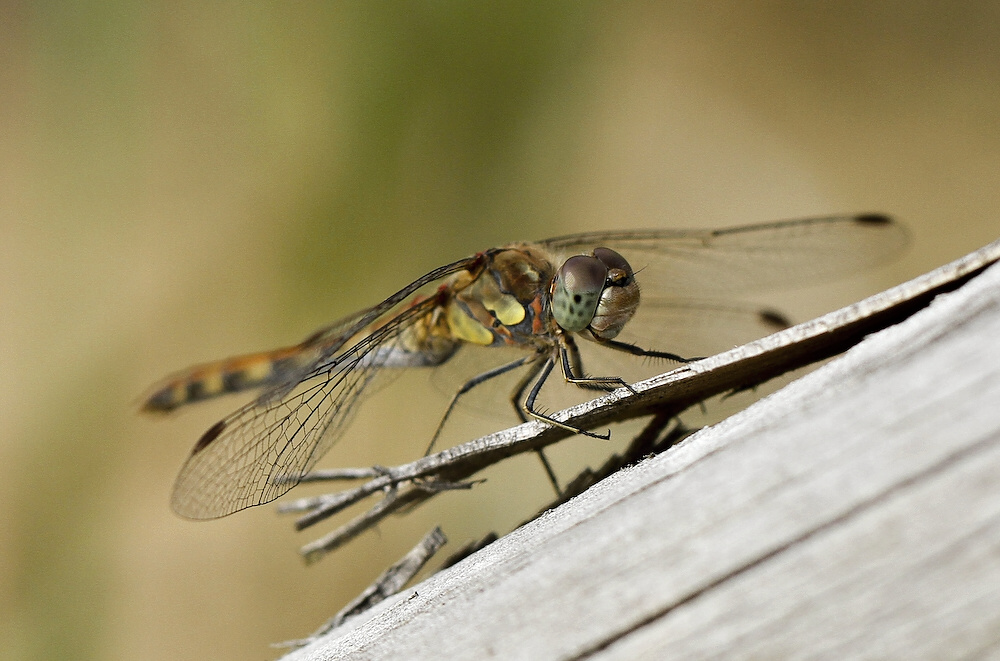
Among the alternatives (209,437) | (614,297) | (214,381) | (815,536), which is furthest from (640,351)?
(214,381)

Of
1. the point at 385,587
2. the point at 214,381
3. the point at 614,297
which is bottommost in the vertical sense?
the point at 385,587

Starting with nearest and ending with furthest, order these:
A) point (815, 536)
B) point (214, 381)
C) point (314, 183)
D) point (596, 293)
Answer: point (815, 536) < point (596, 293) < point (214, 381) < point (314, 183)

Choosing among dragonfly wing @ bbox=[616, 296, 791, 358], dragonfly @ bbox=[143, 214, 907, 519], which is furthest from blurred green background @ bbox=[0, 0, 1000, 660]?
dragonfly wing @ bbox=[616, 296, 791, 358]

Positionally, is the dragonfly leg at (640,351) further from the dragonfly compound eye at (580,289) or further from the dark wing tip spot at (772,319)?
the dark wing tip spot at (772,319)

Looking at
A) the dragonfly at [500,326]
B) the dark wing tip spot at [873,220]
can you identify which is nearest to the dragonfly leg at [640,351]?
the dragonfly at [500,326]

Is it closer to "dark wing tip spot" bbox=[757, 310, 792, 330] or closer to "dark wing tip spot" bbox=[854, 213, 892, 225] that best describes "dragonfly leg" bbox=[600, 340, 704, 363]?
"dark wing tip spot" bbox=[757, 310, 792, 330]

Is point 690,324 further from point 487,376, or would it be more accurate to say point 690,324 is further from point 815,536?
point 815,536
